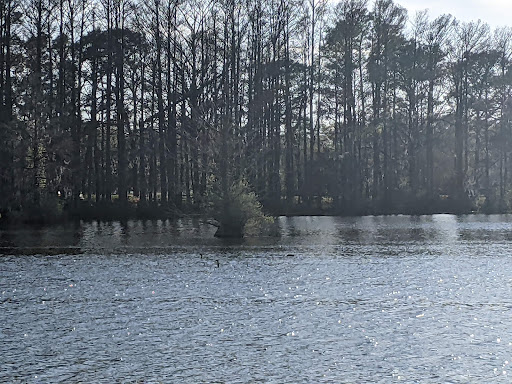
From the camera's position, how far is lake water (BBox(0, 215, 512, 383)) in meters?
12.7

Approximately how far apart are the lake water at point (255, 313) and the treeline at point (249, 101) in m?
17.2

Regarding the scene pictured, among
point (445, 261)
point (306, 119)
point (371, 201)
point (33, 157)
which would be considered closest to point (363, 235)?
point (445, 261)

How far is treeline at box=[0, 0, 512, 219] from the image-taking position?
158 ft

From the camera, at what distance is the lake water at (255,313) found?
12672 mm

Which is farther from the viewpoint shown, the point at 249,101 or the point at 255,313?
the point at 249,101

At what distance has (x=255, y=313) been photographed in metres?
17.0

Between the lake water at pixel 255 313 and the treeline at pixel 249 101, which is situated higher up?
the treeline at pixel 249 101

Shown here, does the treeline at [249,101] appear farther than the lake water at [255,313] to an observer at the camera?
Yes

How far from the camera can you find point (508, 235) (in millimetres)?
37469

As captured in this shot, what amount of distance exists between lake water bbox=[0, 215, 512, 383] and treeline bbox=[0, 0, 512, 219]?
1722 centimetres

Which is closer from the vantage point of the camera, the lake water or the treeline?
the lake water

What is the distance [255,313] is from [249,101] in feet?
136

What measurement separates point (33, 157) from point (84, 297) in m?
28.3

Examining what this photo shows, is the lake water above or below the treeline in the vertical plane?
below
